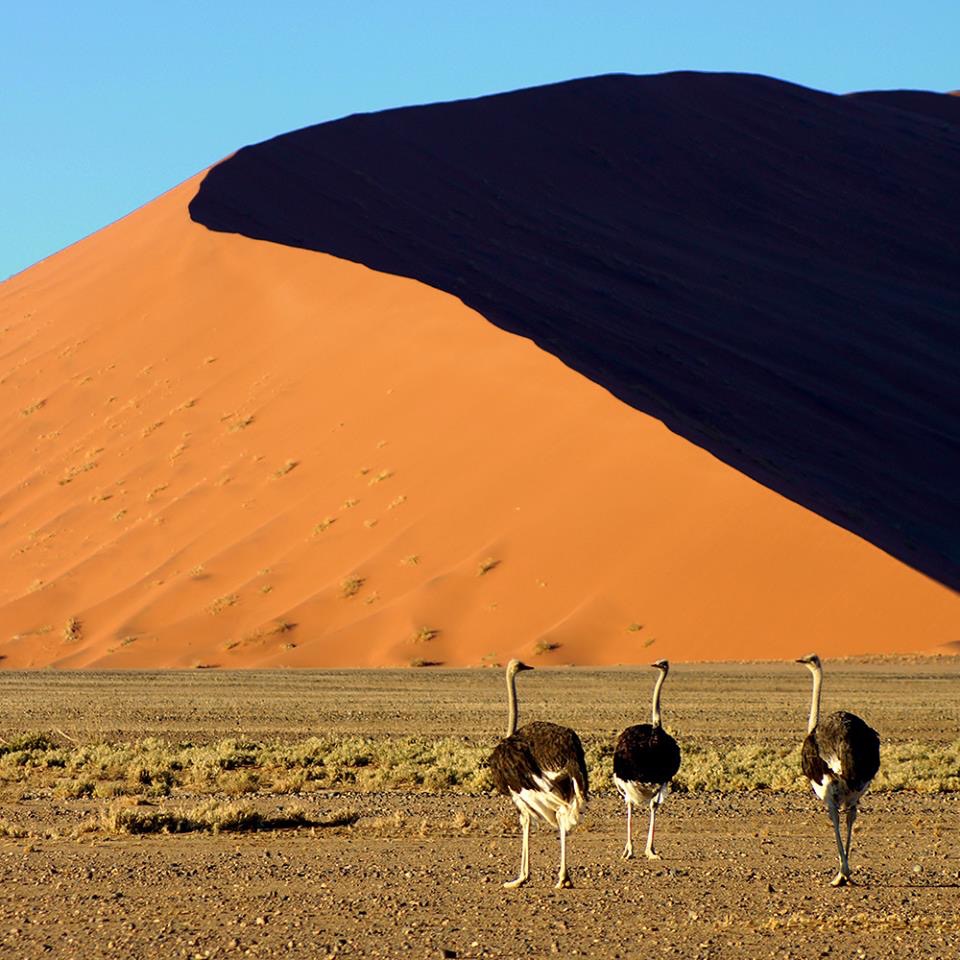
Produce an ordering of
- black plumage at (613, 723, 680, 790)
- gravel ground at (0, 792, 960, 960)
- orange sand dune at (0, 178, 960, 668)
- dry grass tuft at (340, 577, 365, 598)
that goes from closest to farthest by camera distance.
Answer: gravel ground at (0, 792, 960, 960)
black plumage at (613, 723, 680, 790)
orange sand dune at (0, 178, 960, 668)
dry grass tuft at (340, 577, 365, 598)

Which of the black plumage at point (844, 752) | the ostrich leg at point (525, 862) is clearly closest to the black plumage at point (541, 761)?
the ostrich leg at point (525, 862)

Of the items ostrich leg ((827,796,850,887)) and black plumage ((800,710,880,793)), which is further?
ostrich leg ((827,796,850,887))

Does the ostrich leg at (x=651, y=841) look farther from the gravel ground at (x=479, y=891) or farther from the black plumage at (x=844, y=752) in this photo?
the black plumage at (x=844, y=752)

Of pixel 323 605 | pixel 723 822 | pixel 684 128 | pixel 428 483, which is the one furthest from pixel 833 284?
pixel 723 822

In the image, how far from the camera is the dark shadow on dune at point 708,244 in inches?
1567

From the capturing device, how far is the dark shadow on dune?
3981cm

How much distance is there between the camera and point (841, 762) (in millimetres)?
8461

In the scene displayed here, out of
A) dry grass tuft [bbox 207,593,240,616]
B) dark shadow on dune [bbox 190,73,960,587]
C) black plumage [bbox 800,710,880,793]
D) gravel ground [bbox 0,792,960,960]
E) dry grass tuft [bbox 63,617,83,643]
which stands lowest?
gravel ground [bbox 0,792,960,960]

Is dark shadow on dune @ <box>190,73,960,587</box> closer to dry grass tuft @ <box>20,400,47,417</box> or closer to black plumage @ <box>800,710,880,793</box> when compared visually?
dry grass tuft @ <box>20,400,47,417</box>

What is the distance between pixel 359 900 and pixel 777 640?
21.0m

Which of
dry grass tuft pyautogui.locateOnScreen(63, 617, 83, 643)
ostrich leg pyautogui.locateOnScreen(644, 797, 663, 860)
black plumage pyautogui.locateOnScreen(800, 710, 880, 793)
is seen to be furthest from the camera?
→ dry grass tuft pyautogui.locateOnScreen(63, 617, 83, 643)

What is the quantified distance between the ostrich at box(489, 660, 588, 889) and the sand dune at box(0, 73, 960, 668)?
19.7 meters

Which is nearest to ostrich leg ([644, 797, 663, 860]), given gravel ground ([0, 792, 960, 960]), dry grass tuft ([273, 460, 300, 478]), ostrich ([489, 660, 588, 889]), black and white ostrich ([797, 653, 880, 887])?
gravel ground ([0, 792, 960, 960])

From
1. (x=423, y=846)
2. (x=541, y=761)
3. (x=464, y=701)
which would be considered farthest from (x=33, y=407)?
(x=541, y=761)
